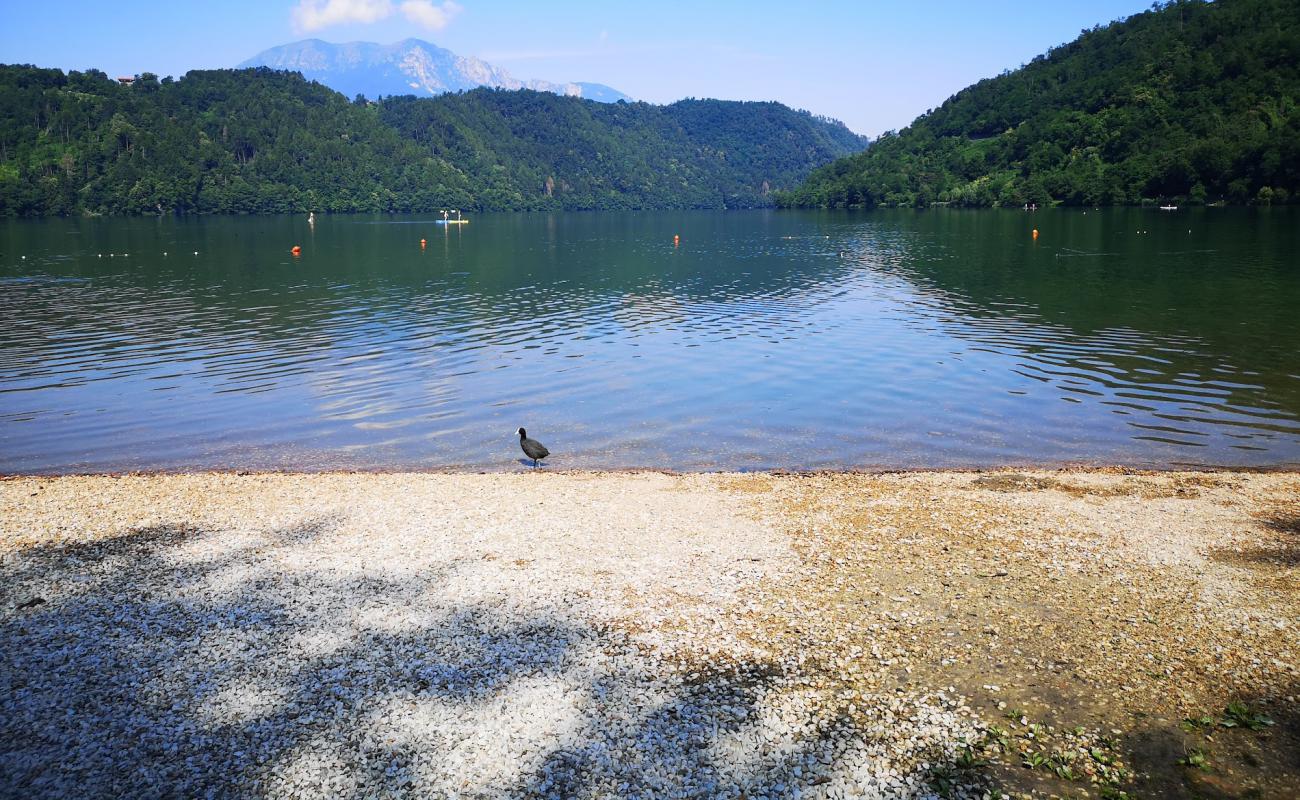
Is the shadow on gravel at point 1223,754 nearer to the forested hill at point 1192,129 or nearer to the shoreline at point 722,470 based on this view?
the shoreline at point 722,470

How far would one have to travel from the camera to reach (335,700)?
982 centimetres

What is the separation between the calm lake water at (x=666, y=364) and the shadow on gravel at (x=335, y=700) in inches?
398

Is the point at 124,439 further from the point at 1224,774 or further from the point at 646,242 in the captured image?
the point at 646,242

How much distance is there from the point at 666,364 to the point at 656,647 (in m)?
25.5

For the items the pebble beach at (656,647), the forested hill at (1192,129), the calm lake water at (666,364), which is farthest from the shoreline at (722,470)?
the forested hill at (1192,129)

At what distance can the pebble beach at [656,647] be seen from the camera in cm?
859

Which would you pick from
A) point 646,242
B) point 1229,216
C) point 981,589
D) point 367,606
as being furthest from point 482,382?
point 1229,216

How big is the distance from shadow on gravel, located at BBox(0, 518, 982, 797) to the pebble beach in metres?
0.04

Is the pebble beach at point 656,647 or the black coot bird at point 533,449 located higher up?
the black coot bird at point 533,449

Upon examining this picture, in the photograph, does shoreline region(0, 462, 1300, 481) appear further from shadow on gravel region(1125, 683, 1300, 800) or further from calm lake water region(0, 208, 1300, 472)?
shadow on gravel region(1125, 683, 1300, 800)

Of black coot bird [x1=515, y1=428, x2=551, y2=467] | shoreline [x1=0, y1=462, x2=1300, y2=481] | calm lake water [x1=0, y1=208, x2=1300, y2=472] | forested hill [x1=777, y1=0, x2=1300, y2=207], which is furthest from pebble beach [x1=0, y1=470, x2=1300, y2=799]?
forested hill [x1=777, y1=0, x2=1300, y2=207]

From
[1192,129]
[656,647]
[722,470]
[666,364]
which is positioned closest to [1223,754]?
[656,647]

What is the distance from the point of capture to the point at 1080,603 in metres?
12.2

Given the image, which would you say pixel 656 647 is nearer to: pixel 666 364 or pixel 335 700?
pixel 335 700
